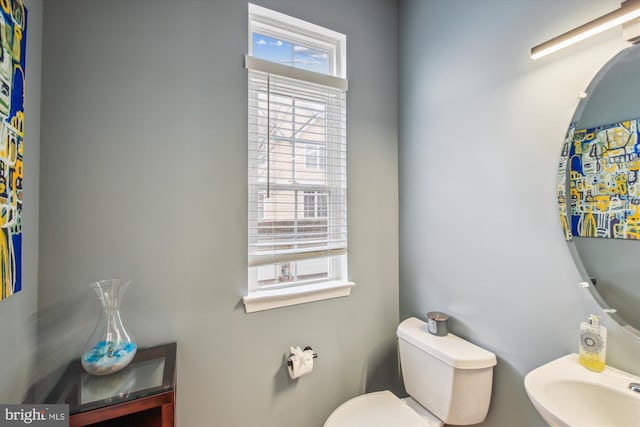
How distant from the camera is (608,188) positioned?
97 centimetres

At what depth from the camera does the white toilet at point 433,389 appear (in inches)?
48.6

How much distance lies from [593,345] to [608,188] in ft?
1.75

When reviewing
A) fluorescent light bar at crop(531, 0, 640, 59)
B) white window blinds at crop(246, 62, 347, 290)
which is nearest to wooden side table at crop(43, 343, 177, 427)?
white window blinds at crop(246, 62, 347, 290)

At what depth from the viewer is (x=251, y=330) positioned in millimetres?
1396

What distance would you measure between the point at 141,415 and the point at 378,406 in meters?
1.05

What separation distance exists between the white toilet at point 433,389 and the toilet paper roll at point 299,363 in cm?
23

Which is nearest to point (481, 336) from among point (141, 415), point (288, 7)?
point (141, 415)

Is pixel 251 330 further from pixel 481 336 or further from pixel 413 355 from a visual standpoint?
pixel 481 336

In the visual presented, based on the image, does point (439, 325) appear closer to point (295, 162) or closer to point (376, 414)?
point (376, 414)

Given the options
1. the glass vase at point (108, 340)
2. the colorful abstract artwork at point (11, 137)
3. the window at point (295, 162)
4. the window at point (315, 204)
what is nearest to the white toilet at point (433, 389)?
the window at point (295, 162)

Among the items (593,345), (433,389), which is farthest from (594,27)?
(433,389)

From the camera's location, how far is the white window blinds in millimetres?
1437

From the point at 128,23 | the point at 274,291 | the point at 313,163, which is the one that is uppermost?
the point at 128,23

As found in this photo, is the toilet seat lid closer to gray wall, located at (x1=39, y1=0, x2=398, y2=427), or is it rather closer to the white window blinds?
gray wall, located at (x1=39, y1=0, x2=398, y2=427)
